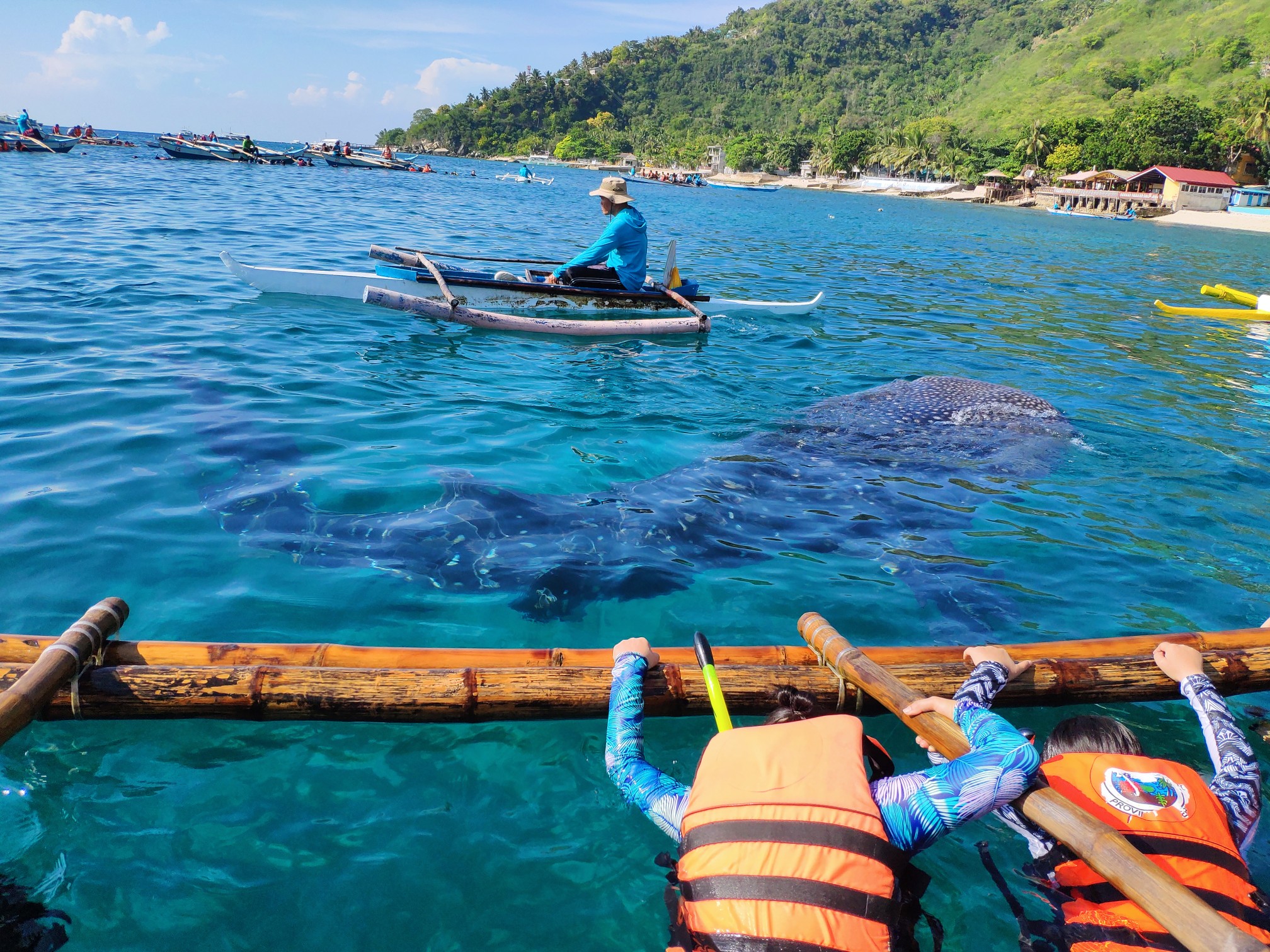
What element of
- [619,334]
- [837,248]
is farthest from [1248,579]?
[837,248]

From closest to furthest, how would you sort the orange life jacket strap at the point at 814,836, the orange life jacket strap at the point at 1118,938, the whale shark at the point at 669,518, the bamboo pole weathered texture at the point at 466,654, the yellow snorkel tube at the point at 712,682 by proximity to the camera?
the orange life jacket strap at the point at 814,836 < the orange life jacket strap at the point at 1118,938 < the yellow snorkel tube at the point at 712,682 < the bamboo pole weathered texture at the point at 466,654 < the whale shark at the point at 669,518

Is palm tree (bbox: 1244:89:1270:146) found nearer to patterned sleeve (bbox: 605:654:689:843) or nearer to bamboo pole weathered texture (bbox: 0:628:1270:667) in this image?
bamboo pole weathered texture (bbox: 0:628:1270:667)

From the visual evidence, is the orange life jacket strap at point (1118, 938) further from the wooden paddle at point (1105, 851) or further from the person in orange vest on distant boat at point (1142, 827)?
the wooden paddle at point (1105, 851)

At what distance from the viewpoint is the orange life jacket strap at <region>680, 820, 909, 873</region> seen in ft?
7.31

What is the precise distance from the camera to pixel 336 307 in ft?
40.4

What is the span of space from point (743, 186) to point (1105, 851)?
107848 millimetres

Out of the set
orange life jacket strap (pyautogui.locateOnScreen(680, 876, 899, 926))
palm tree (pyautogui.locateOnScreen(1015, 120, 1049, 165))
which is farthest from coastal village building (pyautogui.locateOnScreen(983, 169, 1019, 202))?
orange life jacket strap (pyautogui.locateOnScreen(680, 876, 899, 926))

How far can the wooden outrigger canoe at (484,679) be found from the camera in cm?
326

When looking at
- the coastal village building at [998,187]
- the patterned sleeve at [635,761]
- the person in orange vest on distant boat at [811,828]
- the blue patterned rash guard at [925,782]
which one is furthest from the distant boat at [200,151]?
the coastal village building at [998,187]

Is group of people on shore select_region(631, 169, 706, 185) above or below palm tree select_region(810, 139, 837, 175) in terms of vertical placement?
below

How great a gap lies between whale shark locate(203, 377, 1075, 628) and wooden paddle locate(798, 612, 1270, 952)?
2.14 meters

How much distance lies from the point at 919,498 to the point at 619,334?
6.53 metres

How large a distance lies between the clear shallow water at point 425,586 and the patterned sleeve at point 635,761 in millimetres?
528

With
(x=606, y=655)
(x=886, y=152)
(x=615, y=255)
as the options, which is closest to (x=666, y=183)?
(x=886, y=152)
